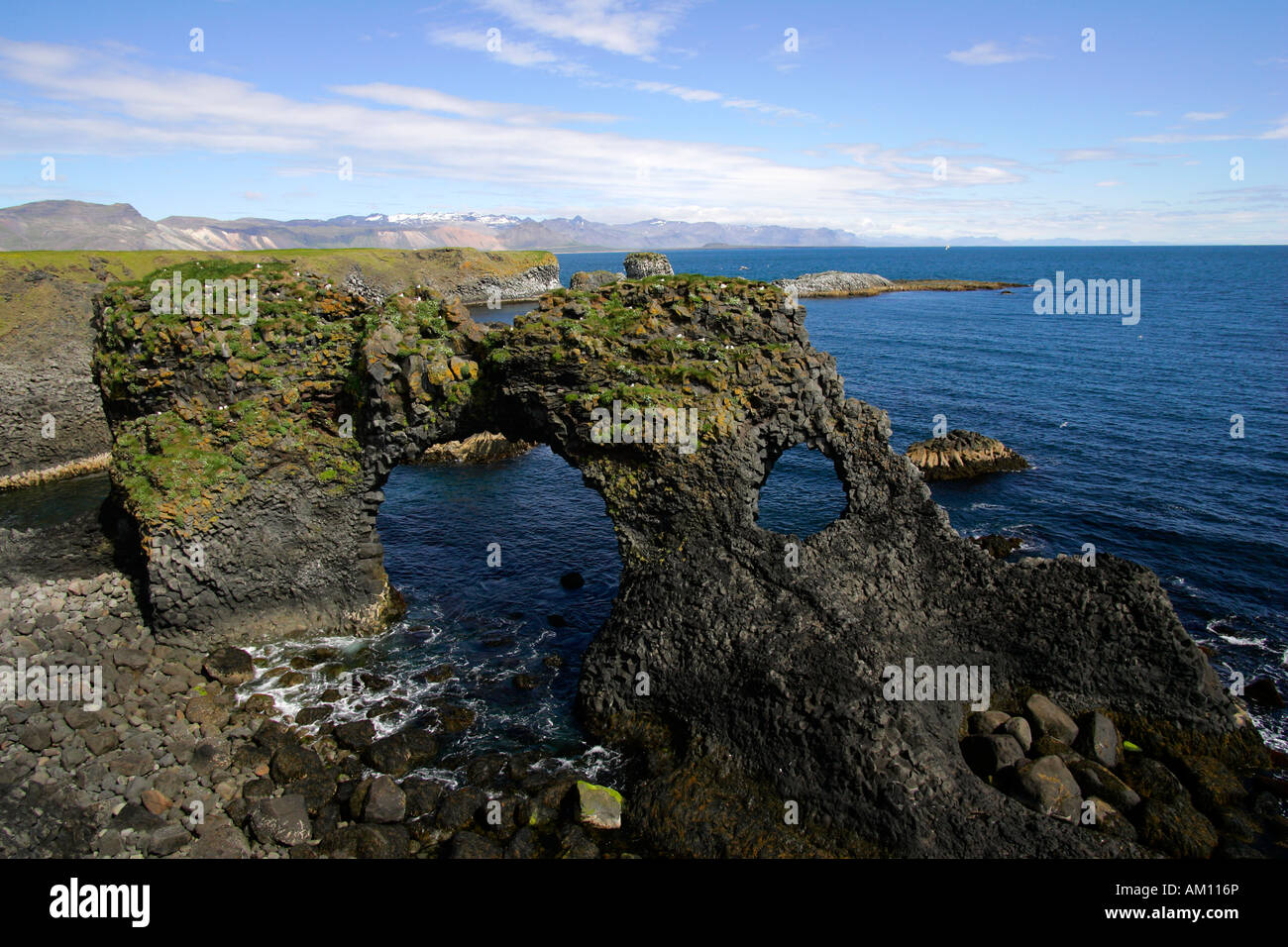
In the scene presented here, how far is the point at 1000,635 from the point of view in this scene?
27000 millimetres

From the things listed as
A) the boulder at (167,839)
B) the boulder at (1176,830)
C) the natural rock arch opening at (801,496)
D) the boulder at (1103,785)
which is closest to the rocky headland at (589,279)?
the natural rock arch opening at (801,496)

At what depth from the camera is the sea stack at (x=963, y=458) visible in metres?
52.5

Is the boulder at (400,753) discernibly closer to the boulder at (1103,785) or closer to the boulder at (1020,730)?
the boulder at (1020,730)

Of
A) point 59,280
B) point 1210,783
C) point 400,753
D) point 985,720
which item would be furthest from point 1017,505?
point 59,280

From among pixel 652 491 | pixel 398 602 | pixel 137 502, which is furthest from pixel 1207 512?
pixel 137 502

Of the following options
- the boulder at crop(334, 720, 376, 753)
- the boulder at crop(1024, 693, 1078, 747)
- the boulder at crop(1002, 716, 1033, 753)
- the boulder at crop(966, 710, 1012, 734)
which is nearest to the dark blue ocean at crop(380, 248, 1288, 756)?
the boulder at crop(334, 720, 376, 753)

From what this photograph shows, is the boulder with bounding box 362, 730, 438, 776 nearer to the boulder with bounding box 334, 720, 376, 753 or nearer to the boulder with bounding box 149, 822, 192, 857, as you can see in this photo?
the boulder with bounding box 334, 720, 376, 753

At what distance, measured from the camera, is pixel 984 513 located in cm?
4569

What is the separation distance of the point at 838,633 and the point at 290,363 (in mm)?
24796

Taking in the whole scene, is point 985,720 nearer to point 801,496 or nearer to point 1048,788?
point 1048,788

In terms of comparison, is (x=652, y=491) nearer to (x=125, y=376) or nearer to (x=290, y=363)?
(x=290, y=363)

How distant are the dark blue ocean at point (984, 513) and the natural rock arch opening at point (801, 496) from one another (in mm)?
216

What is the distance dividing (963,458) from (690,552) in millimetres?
34529

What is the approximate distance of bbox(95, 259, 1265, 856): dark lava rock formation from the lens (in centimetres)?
2223
